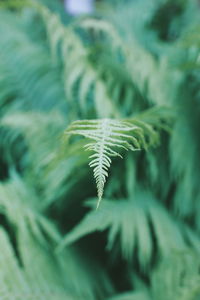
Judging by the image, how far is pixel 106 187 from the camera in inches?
36.3

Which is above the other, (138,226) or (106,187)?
(106,187)

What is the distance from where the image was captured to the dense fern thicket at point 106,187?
2.42 ft

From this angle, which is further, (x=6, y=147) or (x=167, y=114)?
(x=6, y=147)

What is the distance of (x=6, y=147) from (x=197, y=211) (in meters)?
0.68

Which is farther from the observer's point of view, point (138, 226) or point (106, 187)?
point (106, 187)

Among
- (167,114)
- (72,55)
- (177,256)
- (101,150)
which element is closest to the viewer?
(101,150)

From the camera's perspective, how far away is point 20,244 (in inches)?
29.7

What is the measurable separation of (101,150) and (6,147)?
79 centimetres

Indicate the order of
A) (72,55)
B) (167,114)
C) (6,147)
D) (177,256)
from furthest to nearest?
(6,147), (72,55), (167,114), (177,256)

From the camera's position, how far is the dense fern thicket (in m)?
0.74

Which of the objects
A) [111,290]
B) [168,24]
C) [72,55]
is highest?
[168,24]

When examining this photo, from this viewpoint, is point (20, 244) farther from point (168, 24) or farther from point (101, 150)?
point (168, 24)

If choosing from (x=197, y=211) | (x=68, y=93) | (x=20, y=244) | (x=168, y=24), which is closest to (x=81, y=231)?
(x=20, y=244)

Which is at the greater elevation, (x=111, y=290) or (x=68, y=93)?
(x=68, y=93)
